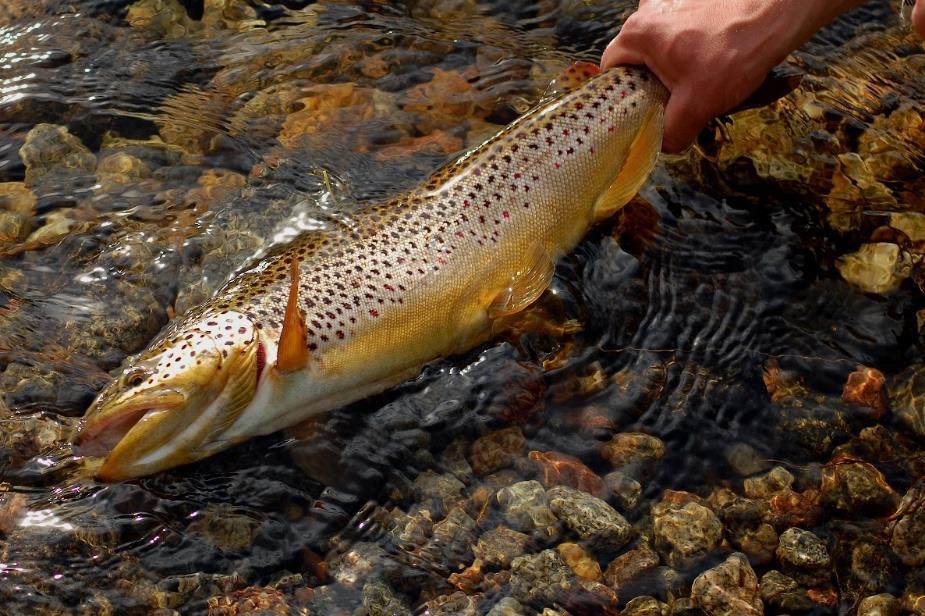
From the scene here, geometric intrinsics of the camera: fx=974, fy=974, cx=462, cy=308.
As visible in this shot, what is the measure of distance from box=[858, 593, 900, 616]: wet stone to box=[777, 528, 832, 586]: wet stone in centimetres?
17

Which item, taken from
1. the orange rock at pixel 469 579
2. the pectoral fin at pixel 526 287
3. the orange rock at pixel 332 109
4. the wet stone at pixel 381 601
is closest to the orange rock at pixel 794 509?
the orange rock at pixel 469 579

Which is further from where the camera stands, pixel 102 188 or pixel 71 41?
pixel 71 41

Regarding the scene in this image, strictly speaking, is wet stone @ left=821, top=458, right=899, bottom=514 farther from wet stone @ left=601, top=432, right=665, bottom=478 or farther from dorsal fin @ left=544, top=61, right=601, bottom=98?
dorsal fin @ left=544, top=61, right=601, bottom=98

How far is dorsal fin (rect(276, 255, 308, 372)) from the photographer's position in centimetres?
408

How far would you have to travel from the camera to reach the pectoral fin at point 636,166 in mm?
4965

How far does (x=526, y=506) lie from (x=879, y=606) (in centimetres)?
145

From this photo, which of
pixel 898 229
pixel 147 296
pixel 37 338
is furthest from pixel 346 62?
pixel 898 229

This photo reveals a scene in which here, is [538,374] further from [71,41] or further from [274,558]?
[71,41]

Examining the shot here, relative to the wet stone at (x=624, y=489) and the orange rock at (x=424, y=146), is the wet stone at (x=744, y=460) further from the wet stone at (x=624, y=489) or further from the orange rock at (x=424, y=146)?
the orange rock at (x=424, y=146)

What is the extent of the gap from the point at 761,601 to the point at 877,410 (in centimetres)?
120

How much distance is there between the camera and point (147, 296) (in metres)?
4.95

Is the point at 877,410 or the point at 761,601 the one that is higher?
the point at 877,410

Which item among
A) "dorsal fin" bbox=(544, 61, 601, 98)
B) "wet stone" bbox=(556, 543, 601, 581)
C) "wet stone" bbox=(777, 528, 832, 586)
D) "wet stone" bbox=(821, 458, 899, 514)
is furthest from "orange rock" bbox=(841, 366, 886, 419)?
"dorsal fin" bbox=(544, 61, 601, 98)

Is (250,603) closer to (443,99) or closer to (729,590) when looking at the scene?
(729,590)
